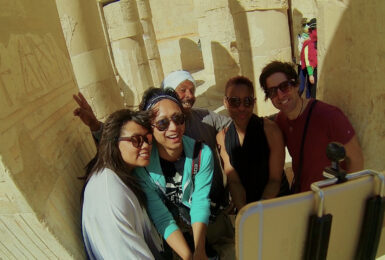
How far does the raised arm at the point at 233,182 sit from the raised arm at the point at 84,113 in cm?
100

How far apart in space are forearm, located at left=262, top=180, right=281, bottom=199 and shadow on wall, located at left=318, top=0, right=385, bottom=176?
574 mm

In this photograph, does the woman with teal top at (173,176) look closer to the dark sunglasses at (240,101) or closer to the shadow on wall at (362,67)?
the dark sunglasses at (240,101)

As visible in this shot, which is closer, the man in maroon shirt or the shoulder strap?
the man in maroon shirt

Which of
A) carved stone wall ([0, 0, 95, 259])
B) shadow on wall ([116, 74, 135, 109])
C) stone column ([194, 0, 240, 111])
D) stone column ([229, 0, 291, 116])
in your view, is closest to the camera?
carved stone wall ([0, 0, 95, 259])

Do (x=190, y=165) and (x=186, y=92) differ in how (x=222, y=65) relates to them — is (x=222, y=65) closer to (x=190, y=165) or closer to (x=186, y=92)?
(x=186, y=92)

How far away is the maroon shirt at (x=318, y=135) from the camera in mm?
1487

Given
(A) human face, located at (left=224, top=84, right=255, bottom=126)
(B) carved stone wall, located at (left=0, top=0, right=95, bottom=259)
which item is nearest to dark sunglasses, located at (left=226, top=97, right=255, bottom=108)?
(A) human face, located at (left=224, top=84, right=255, bottom=126)

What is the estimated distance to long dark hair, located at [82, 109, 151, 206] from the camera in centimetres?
139

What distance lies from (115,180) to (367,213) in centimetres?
108

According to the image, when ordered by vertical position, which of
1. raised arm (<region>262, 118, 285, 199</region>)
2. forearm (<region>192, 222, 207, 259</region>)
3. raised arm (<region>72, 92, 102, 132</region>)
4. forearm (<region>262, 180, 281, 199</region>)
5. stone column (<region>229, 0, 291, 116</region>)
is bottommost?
forearm (<region>192, 222, 207, 259</region>)

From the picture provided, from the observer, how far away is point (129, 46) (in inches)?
289

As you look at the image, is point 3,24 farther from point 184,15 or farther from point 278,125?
A: point 184,15

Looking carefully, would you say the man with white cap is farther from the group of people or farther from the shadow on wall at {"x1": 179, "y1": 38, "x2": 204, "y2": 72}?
the shadow on wall at {"x1": 179, "y1": 38, "x2": 204, "y2": 72}

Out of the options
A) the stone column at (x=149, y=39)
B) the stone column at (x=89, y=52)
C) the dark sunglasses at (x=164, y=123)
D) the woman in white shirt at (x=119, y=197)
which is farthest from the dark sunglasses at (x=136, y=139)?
the stone column at (x=149, y=39)
